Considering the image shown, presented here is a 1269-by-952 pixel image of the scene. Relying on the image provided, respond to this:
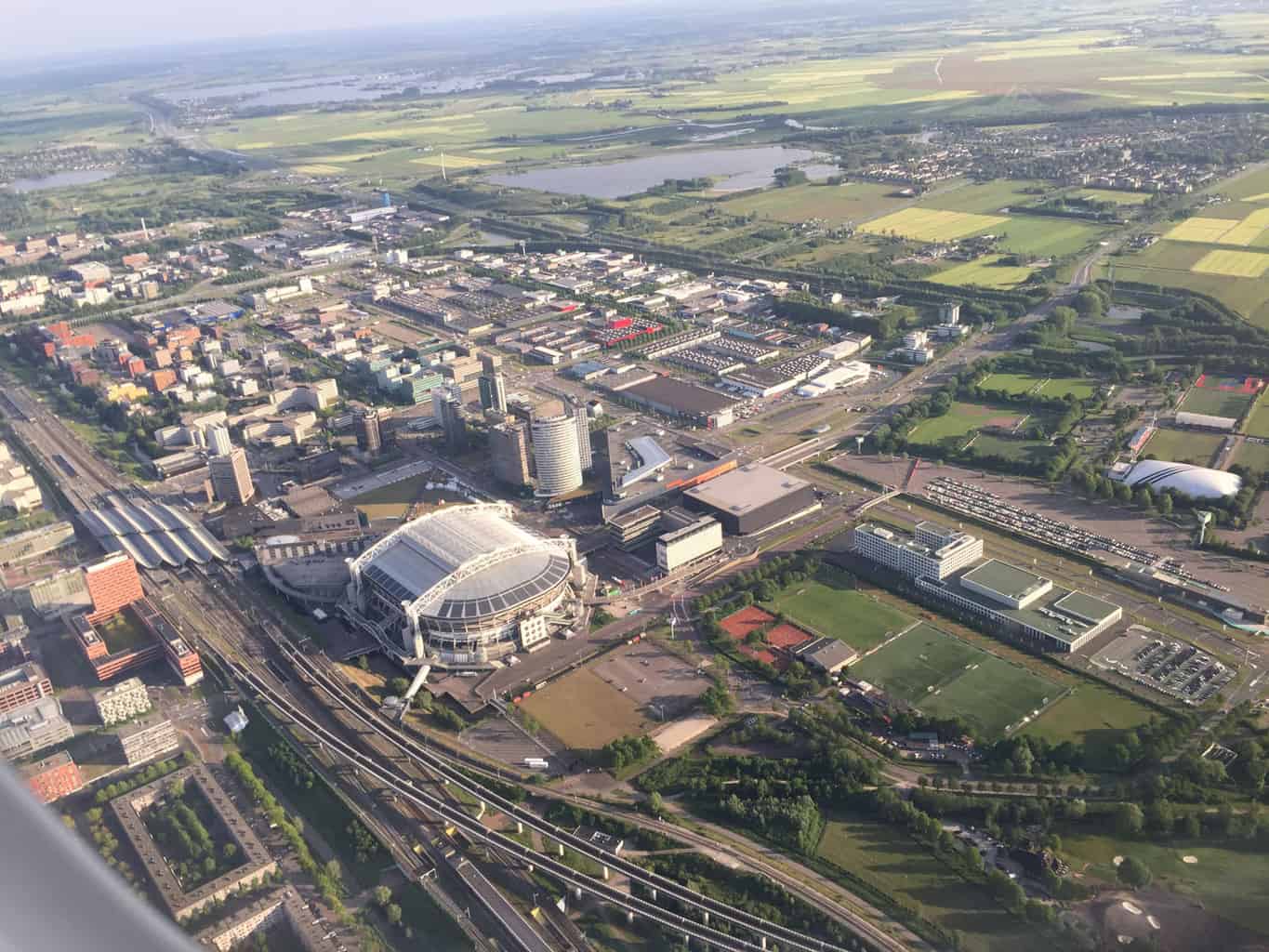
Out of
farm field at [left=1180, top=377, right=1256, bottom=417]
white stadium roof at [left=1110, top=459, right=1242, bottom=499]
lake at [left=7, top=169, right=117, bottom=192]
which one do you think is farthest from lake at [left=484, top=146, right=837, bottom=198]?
white stadium roof at [left=1110, top=459, right=1242, bottom=499]

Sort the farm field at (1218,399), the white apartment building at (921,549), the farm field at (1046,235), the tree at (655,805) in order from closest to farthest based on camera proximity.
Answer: the tree at (655,805) → the white apartment building at (921,549) → the farm field at (1218,399) → the farm field at (1046,235)

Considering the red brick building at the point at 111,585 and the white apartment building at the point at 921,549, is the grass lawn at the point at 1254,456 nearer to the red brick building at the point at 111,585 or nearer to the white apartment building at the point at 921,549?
the white apartment building at the point at 921,549

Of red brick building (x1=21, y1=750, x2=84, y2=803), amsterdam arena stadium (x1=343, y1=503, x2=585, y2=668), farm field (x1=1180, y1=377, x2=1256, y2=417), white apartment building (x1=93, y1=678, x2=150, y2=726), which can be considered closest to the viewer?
red brick building (x1=21, y1=750, x2=84, y2=803)

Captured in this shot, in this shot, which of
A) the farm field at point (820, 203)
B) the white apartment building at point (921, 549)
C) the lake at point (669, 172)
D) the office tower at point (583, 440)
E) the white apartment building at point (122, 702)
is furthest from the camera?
the lake at point (669, 172)

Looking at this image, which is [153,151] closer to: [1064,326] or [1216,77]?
[1064,326]

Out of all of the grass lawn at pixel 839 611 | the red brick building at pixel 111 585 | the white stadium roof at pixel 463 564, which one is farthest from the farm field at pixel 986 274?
the red brick building at pixel 111 585

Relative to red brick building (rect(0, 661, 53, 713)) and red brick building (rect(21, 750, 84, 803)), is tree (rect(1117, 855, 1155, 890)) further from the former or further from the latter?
red brick building (rect(0, 661, 53, 713))
